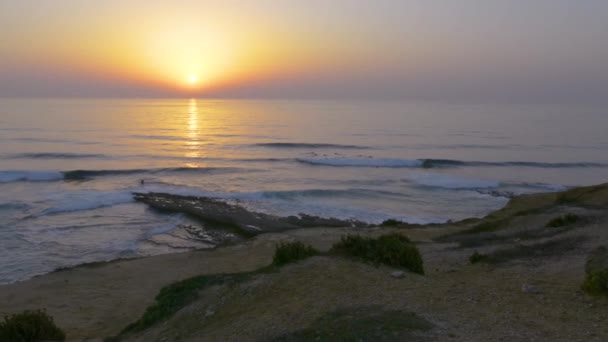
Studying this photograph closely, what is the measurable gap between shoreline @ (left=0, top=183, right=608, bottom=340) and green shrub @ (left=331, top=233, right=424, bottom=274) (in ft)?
1.12

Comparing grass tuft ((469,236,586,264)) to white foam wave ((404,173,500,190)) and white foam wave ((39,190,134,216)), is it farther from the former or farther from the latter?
white foam wave ((404,173,500,190))

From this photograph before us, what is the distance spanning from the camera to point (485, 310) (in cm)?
730

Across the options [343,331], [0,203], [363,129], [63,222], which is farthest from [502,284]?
[363,129]

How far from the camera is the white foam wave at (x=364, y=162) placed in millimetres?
44750

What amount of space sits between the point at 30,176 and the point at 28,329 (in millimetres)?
30008

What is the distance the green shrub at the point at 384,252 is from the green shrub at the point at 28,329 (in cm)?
535

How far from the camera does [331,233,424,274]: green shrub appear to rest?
10.1m

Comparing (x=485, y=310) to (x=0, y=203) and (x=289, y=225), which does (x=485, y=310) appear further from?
(x=0, y=203)

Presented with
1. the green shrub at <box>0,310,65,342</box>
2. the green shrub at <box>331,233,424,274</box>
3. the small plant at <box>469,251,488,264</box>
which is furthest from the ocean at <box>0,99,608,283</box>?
the small plant at <box>469,251,488,264</box>

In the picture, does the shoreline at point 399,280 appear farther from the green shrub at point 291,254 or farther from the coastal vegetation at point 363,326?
the green shrub at point 291,254

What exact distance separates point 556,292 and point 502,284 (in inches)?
35.3

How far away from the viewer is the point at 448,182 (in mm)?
35875

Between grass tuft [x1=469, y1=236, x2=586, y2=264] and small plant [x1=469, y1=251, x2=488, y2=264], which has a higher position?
grass tuft [x1=469, y1=236, x2=586, y2=264]

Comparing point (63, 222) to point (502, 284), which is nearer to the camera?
point (502, 284)
